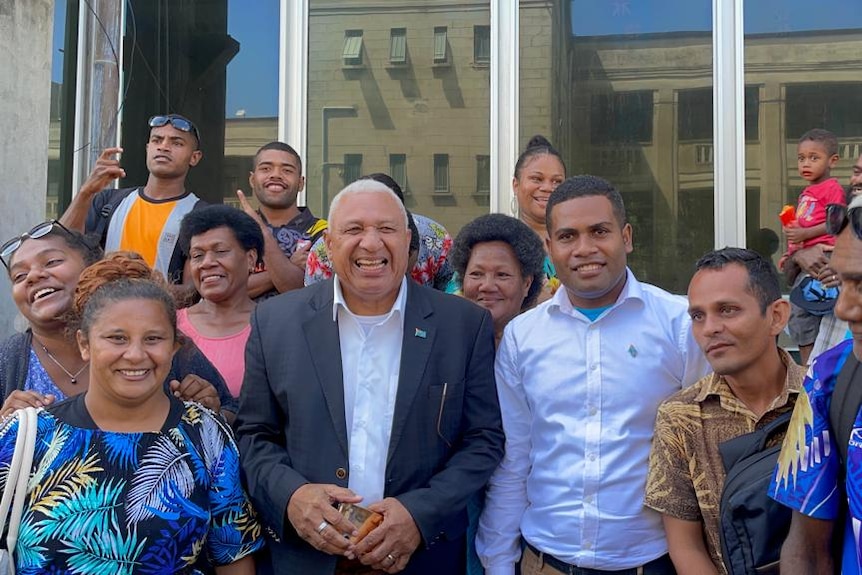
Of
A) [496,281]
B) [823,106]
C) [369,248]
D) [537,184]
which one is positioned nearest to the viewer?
[369,248]

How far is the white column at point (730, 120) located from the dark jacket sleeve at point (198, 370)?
4.30 m

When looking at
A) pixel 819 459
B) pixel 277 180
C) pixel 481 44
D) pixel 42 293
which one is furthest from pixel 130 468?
pixel 481 44

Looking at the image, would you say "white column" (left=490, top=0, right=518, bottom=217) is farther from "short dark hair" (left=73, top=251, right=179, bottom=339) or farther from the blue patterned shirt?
the blue patterned shirt

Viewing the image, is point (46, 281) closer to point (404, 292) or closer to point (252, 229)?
point (252, 229)

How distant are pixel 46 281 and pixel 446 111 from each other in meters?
4.05

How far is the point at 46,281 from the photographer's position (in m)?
3.31

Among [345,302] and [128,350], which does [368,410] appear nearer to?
[345,302]

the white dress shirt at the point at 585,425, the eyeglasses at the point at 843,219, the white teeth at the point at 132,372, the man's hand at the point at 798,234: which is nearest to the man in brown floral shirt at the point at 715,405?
the white dress shirt at the point at 585,425

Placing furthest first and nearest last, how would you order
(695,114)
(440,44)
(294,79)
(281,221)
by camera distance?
(294,79) → (440,44) → (695,114) → (281,221)

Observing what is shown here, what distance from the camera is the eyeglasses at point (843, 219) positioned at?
1891 millimetres

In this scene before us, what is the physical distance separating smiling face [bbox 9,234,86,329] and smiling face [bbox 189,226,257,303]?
0.60 metres

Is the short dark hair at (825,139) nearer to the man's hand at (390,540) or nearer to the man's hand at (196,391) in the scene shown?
the man's hand at (390,540)

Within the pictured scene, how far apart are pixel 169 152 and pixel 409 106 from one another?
2.34 meters

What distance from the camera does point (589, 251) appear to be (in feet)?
10.0
